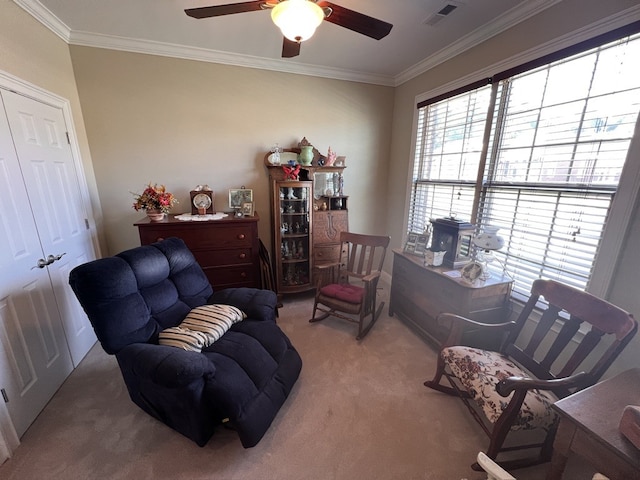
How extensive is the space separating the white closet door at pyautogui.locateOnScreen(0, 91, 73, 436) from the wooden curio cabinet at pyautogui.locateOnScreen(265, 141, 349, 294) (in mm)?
1850

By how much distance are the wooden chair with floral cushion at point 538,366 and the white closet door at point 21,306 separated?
2614 mm

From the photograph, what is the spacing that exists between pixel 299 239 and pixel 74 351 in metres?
2.21

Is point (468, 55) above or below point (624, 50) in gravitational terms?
above

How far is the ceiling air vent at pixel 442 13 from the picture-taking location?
70.7 inches

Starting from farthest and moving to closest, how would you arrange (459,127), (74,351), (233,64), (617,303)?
(233,64) → (459,127) → (74,351) → (617,303)

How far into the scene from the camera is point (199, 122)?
2.74m

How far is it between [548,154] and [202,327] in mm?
2614

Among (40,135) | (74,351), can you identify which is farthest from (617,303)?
(40,135)

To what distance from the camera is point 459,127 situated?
8.17 ft

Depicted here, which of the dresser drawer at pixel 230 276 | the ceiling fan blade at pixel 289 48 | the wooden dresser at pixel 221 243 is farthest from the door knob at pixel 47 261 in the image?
the ceiling fan blade at pixel 289 48

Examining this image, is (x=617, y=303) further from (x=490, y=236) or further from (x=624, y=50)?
(x=624, y=50)

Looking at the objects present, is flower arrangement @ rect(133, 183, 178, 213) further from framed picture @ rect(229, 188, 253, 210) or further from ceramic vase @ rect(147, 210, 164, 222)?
framed picture @ rect(229, 188, 253, 210)

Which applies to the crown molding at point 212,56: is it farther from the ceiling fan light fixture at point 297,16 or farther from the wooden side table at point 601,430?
the wooden side table at point 601,430

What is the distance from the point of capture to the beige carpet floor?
4.49ft
